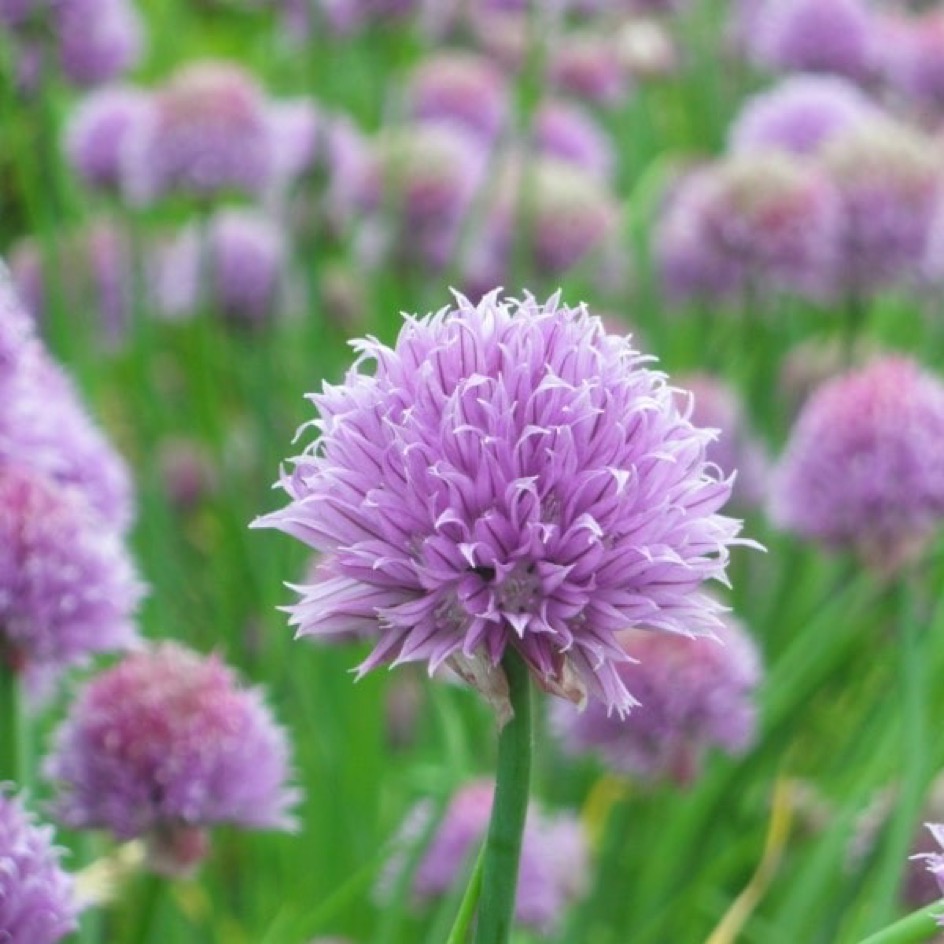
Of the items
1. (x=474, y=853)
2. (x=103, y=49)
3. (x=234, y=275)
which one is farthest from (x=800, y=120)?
(x=474, y=853)

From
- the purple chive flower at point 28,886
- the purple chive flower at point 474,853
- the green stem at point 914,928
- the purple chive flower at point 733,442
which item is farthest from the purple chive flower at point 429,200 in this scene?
the green stem at point 914,928

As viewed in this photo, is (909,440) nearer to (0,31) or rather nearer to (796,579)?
(796,579)

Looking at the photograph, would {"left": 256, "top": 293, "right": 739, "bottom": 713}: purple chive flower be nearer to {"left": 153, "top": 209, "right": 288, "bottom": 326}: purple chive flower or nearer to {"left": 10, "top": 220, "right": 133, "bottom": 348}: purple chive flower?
{"left": 10, "top": 220, "right": 133, "bottom": 348}: purple chive flower

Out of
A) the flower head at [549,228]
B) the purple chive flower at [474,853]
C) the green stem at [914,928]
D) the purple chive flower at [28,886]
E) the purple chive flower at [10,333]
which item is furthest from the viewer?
the flower head at [549,228]

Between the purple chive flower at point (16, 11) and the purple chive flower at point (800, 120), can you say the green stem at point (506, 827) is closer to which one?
the purple chive flower at point (16, 11)

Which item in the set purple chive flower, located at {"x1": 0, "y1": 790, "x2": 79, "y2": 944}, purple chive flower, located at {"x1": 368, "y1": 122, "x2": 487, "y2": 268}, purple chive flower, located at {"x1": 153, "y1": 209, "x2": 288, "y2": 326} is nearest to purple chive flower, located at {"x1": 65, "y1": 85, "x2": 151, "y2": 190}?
purple chive flower, located at {"x1": 153, "y1": 209, "x2": 288, "y2": 326}

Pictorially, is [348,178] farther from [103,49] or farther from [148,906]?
[148,906]
